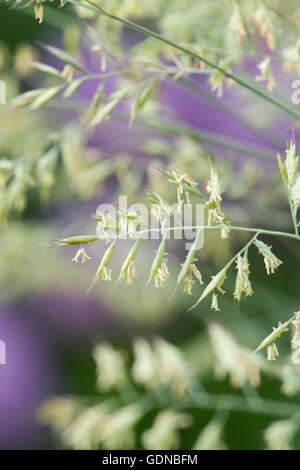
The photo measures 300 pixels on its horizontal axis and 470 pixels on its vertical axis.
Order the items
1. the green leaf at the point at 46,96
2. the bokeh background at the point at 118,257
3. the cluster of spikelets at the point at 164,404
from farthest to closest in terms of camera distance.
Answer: the bokeh background at the point at 118,257
the cluster of spikelets at the point at 164,404
the green leaf at the point at 46,96

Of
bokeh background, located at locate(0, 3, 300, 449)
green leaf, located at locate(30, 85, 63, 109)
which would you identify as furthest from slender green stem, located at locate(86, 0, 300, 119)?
bokeh background, located at locate(0, 3, 300, 449)

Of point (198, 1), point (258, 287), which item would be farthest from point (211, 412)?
point (198, 1)

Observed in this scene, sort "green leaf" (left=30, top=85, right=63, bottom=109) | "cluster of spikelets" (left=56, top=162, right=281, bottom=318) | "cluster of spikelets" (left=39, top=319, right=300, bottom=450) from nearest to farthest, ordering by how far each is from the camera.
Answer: "cluster of spikelets" (left=56, top=162, right=281, bottom=318), "green leaf" (left=30, top=85, right=63, bottom=109), "cluster of spikelets" (left=39, top=319, right=300, bottom=450)

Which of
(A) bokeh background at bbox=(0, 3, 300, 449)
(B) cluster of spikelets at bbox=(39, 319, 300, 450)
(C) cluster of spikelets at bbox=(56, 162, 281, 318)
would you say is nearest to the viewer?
(C) cluster of spikelets at bbox=(56, 162, 281, 318)

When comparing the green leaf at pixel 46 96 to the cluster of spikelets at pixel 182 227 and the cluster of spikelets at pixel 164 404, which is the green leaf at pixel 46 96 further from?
the cluster of spikelets at pixel 164 404

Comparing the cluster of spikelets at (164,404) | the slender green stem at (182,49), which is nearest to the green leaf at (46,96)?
the slender green stem at (182,49)

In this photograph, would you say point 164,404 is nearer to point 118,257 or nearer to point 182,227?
point 118,257

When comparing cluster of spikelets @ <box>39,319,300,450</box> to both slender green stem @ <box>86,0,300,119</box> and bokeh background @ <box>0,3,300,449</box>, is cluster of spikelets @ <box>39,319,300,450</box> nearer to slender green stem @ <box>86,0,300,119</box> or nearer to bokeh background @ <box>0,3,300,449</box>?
bokeh background @ <box>0,3,300,449</box>

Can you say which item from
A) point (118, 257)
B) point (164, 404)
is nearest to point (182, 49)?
point (164, 404)
